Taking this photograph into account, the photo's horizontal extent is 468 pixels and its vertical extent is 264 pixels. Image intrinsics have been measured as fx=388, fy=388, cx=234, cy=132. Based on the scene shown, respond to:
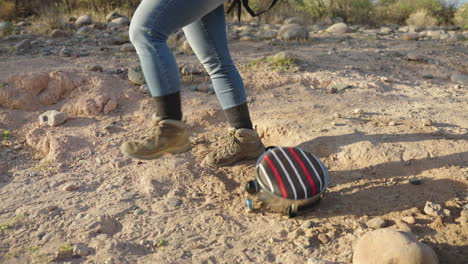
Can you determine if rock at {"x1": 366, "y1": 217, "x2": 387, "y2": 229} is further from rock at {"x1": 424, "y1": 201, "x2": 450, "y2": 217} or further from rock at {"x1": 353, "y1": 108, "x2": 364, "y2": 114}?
rock at {"x1": 353, "y1": 108, "x2": 364, "y2": 114}

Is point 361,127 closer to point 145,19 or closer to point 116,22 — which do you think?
point 145,19

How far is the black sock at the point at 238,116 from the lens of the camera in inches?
88.0

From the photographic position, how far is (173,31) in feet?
6.01

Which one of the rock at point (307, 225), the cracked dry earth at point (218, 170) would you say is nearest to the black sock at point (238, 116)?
the cracked dry earth at point (218, 170)

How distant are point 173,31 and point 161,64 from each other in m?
0.17

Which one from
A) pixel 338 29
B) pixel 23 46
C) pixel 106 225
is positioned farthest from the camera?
pixel 338 29

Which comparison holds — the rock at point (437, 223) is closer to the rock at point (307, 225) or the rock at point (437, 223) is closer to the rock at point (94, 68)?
the rock at point (307, 225)

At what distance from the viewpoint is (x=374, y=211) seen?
76.0 inches

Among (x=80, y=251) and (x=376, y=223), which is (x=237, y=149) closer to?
(x=376, y=223)

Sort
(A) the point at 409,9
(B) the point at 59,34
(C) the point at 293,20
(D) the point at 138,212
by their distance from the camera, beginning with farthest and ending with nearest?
(A) the point at 409,9, (C) the point at 293,20, (B) the point at 59,34, (D) the point at 138,212

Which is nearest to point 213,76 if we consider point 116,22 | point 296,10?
point 116,22

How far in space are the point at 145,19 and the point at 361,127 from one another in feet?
5.36

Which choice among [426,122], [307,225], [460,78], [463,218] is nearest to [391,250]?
[307,225]

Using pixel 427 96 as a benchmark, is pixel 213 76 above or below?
above
